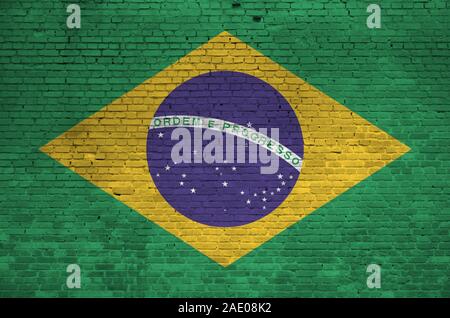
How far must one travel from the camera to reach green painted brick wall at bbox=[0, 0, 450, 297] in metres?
7.29

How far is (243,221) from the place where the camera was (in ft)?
24.0

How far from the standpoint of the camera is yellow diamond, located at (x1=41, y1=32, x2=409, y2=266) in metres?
7.30

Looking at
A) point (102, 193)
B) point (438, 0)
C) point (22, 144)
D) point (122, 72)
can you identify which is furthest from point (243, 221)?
point (438, 0)

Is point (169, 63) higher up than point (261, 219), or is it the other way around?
point (169, 63)

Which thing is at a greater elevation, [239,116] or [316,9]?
[316,9]

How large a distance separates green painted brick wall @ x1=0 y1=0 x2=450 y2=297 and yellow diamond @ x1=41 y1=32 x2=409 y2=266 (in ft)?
0.35

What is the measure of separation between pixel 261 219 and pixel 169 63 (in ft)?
6.74

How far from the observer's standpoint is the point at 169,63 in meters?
7.39

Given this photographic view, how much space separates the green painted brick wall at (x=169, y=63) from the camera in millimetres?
7293

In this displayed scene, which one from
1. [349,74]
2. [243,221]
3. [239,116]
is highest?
[349,74]

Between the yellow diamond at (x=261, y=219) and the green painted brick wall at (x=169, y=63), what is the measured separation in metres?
0.11

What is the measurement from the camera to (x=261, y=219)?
7305mm
